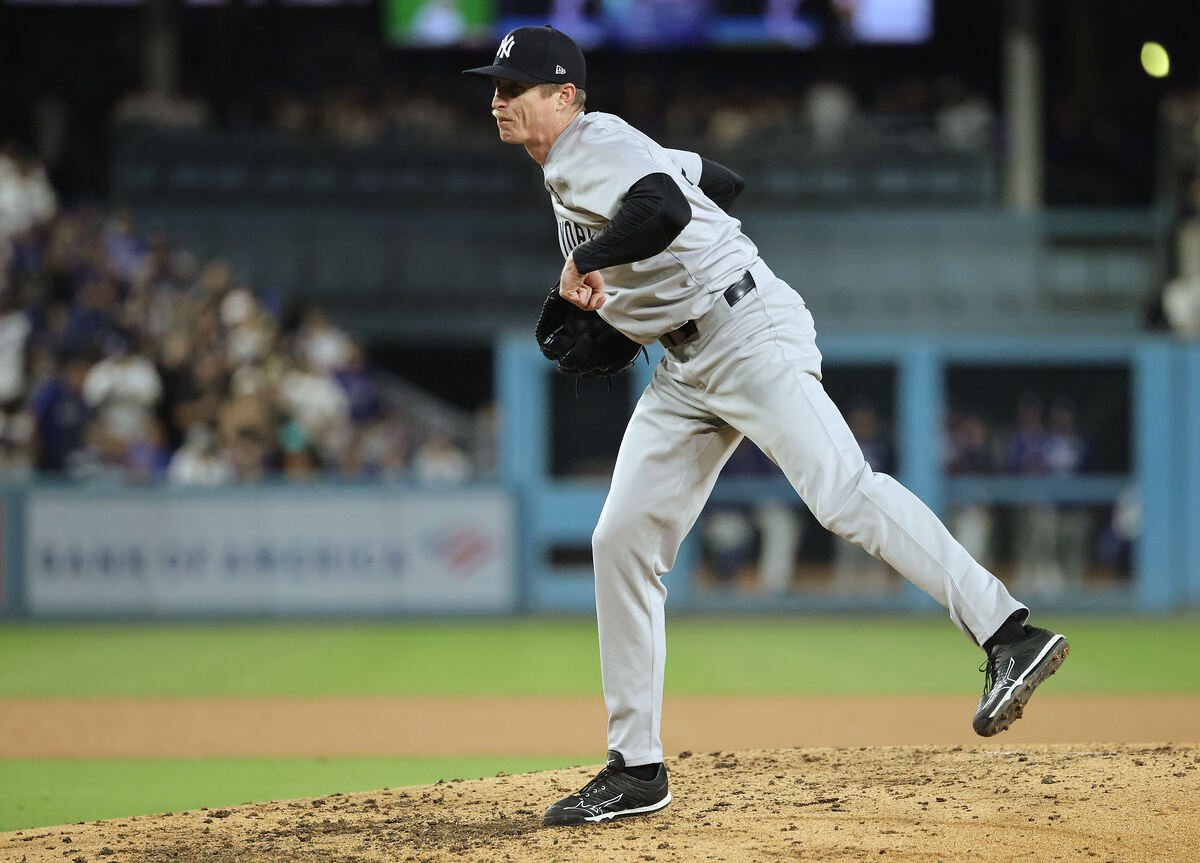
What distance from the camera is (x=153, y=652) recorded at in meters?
11.4

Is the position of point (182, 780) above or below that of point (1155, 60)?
below

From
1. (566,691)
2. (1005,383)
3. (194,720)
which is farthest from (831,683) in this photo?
(1005,383)

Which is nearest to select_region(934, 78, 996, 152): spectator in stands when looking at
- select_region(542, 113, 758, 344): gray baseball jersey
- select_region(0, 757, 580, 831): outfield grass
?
select_region(0, 757, 580, 831): outfield grass

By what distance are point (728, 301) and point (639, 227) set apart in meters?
0.48

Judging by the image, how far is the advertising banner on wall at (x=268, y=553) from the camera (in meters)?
13.4

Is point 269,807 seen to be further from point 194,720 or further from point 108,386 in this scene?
point 108,386

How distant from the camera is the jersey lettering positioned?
4.35 m

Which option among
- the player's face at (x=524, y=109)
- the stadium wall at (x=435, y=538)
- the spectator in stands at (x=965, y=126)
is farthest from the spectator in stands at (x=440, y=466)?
the player's face at (x=524, y=109)

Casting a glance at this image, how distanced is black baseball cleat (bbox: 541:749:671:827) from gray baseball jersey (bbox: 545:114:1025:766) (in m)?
0.06

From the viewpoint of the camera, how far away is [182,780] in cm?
615

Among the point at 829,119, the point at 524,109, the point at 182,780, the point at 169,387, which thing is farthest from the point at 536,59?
the point at 829,119

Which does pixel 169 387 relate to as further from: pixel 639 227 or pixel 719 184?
pixel 639 227

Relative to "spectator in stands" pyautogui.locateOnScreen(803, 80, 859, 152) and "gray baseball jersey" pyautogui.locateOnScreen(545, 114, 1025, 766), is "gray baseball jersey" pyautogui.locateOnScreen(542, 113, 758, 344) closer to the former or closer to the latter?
"gray baseball jersey" pyautogui.locateOnScreen(545, 114, 1025, 766)

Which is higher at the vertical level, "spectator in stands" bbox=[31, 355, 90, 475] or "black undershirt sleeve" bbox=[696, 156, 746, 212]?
"black undershirt sleeve" bbox=[696, 156, 746, 212]
